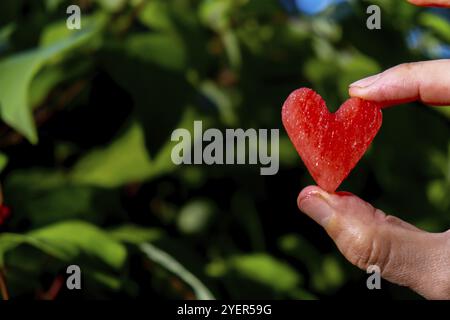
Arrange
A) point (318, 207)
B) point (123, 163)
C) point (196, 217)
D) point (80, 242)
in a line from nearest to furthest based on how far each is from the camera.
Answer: point (318, 207)
point (80, 242)
point (123, 163)
point (196, 217)

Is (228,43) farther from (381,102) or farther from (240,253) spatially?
(381,102)

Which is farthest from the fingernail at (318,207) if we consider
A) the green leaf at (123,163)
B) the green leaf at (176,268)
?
the green leaf at (123,163)

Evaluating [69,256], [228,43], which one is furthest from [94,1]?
[69,256]

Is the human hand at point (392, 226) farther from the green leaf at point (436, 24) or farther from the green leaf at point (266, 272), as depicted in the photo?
the green leaf at point (436, 24)

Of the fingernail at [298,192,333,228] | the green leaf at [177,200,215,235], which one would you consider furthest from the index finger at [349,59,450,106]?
the green leaf at [177,200,215,235]

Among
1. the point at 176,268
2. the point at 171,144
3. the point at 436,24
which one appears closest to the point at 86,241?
the point at 176,268

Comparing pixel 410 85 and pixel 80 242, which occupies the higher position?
pixel 410 85

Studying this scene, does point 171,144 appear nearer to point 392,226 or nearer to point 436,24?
point 436,24

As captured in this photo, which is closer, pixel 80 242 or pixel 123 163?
pixel 80 242
